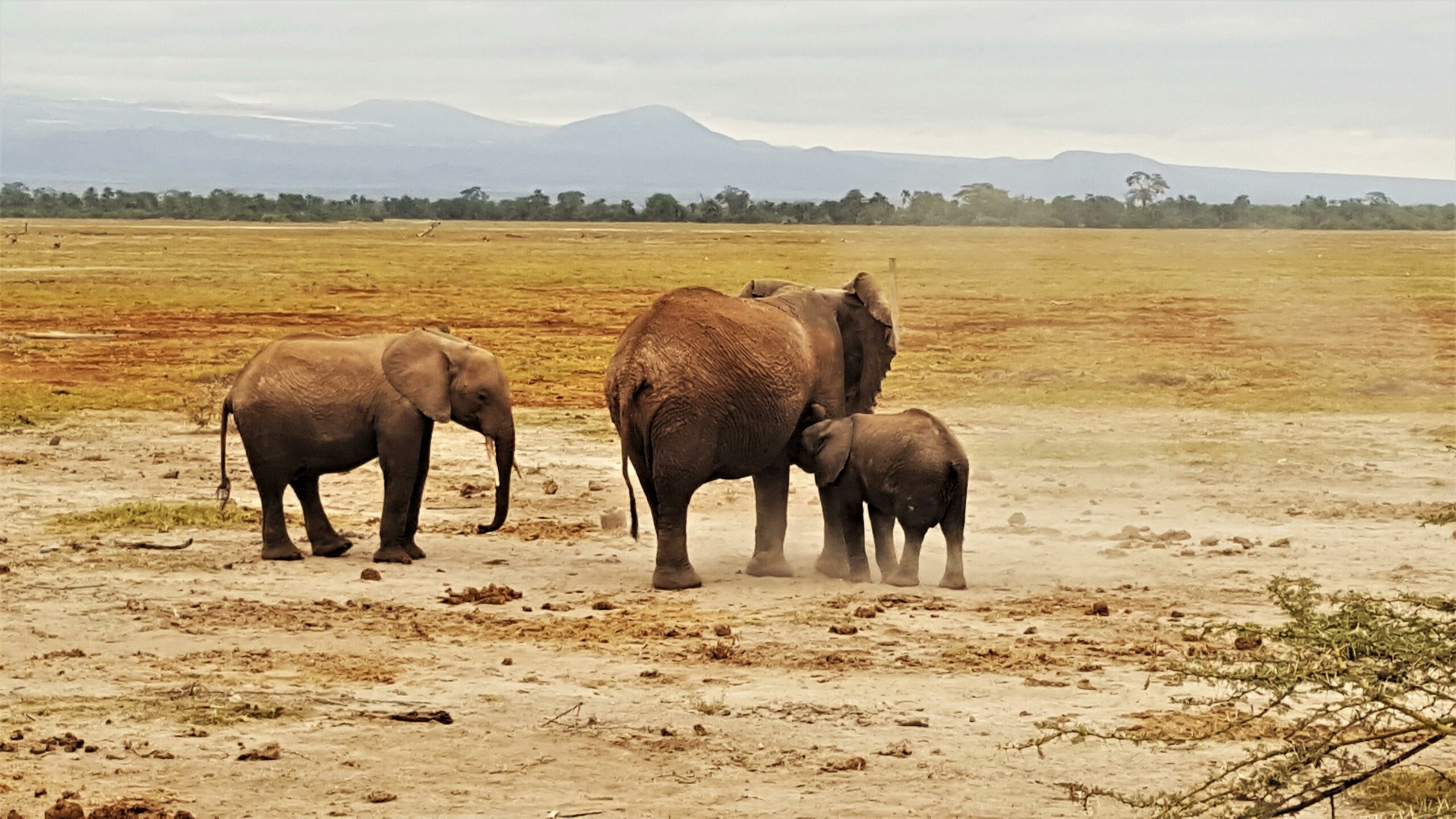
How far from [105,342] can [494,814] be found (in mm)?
25278

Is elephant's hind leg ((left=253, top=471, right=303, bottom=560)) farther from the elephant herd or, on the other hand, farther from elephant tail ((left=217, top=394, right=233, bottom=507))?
elephant tail ((left=217, top=394, right=233, bottom=507))

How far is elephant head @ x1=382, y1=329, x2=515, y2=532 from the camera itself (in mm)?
12875

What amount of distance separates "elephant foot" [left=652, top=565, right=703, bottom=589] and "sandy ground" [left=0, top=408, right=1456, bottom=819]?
19cm

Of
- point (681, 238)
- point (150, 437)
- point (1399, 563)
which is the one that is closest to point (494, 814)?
point (1399, 563)

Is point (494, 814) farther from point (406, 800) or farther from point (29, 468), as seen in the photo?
point (29, 468)

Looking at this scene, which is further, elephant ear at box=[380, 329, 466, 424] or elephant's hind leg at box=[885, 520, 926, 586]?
elephant ear at box=[380, 329, 466, 424]

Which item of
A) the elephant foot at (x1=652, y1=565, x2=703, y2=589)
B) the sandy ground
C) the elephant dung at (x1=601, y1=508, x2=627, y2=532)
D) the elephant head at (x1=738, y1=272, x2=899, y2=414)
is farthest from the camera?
the elephant dung at (x1=601, y1=508, x2=627, y2=532)

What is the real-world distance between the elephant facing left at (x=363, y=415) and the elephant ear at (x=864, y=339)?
2.62m

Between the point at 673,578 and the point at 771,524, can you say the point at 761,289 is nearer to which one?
A: the point at 771,524

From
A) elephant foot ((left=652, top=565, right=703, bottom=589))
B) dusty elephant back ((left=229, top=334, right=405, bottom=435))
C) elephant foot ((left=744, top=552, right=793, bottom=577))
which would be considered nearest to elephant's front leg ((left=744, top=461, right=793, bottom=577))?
elephant foot ((left=744, top=552, right=793, bottom=577))

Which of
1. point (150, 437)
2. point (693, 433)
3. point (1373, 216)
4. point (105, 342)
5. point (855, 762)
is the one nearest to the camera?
point (855, 762)

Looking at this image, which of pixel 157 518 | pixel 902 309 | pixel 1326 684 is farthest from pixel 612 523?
pixel 902 309

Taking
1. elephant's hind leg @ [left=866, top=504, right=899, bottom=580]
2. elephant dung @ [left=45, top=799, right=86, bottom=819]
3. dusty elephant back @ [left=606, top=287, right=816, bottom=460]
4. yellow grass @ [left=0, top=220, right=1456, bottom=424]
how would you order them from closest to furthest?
elephant dung @ [left=45, top=799, right=86, bottom=819]
dusty elephant back @ [left=606, top=287, right=816, bottom=460]
elephant's hind leg @ [left=866, top=504, right=899, bottom=580]
yellow grass @ [left=0, top=220, right=1456, bottom=424]

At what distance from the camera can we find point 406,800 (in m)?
7.61
